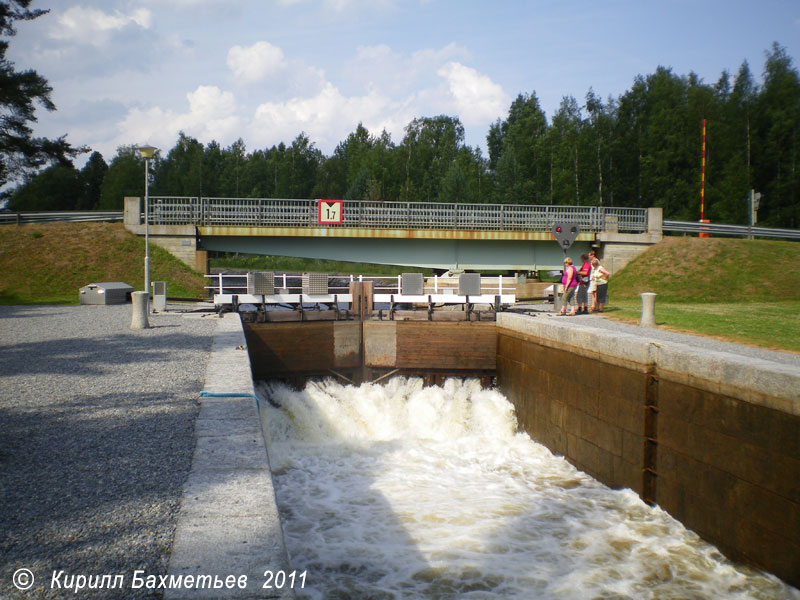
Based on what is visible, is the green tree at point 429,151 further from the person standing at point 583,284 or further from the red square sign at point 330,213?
the person standing at point 583,284

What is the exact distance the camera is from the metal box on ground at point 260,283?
53.9ft

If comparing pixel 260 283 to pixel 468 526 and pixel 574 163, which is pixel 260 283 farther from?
pixel 574 163

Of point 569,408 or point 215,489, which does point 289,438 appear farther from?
point 215,489

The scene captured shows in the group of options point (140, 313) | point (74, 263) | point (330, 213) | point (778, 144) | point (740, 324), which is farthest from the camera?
point (778, 144)

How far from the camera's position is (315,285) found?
16891mm

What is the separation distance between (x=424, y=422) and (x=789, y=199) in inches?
1855

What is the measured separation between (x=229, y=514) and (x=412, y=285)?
1398 centimetres

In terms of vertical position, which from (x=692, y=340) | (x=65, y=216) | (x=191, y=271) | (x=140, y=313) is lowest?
(x=692, y=340)

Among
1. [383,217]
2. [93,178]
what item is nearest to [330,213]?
[383,217]

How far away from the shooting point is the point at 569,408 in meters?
10.1

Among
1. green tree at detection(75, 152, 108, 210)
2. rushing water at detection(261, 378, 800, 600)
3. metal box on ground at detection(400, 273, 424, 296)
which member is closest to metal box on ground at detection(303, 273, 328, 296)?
metal box on ground at detection(400, 273, 424, 296)

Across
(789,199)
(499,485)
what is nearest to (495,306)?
(499,485)

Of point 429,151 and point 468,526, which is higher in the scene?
point 429,151

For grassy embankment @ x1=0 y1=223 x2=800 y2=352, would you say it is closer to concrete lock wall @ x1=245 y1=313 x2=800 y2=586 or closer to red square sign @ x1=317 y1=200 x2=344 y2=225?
red square sign @ x1=317 y1=200 x2=344 y2=225
